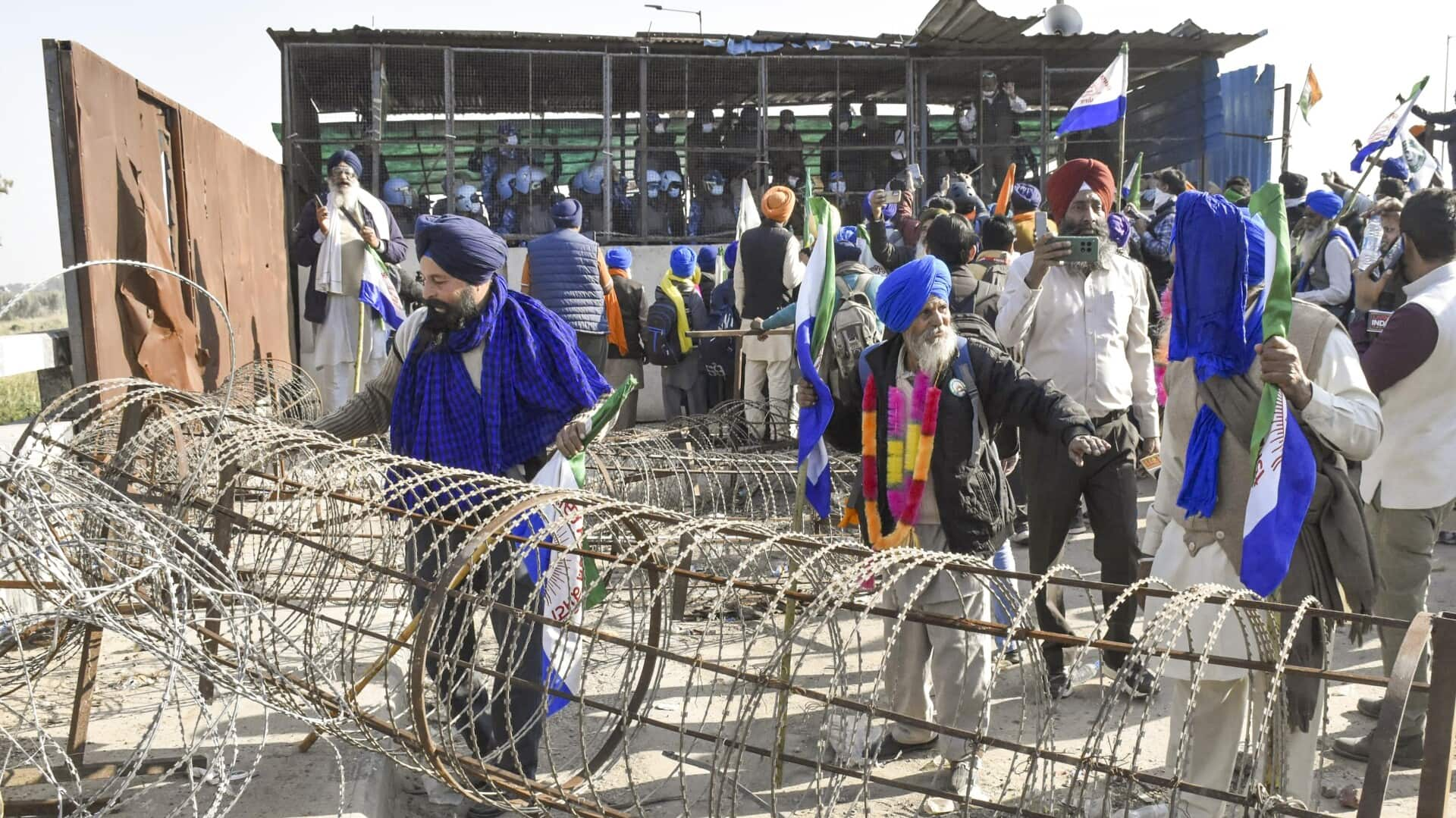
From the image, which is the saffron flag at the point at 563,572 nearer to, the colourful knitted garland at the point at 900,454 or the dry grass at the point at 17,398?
the colourful knitted garland at the point at 900,454

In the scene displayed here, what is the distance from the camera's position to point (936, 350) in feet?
12.7

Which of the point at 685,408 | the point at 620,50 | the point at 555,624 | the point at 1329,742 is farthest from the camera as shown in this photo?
the point at 620,50

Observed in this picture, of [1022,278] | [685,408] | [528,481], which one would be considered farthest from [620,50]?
[528,481]

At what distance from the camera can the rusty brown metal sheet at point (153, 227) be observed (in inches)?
226

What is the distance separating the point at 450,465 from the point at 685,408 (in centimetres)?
712

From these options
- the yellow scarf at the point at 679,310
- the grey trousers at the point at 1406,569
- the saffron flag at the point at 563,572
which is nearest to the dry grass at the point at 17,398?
the yellow scarf at the point at 679,310

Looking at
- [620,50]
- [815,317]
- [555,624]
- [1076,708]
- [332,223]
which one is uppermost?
[620,50]

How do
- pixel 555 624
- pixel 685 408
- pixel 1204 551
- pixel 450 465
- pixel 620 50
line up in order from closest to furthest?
pixel 555 624
pixel 1204 551
pixel 450 465
pixel 685 408
pixel 620 50

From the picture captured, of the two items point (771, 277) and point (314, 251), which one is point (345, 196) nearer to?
point (314, 251)

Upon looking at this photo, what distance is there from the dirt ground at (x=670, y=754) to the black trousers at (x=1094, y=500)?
53cm

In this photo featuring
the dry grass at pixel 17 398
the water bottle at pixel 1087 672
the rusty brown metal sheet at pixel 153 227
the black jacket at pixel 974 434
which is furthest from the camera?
the dry grass at pixel 17 398

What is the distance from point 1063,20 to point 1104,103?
7.38m

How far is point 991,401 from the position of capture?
155 inches

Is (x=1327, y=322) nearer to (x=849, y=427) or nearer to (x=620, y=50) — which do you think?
(x=849, y=427)
